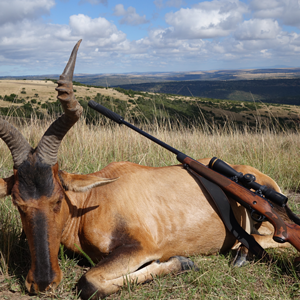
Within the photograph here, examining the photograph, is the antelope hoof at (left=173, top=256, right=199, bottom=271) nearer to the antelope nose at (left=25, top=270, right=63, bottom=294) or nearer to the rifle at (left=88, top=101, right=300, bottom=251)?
the rifle at (left=88, top=101, right=300, bottom=251)

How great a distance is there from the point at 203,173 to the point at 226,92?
397 feet

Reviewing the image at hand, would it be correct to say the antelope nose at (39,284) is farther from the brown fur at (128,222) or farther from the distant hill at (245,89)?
the distant hill at (245,89)

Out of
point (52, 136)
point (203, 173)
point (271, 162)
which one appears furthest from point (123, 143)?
point (52, 136)

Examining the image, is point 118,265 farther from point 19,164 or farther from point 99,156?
point 99,156

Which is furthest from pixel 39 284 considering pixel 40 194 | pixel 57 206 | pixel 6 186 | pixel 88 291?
pixel 6 186

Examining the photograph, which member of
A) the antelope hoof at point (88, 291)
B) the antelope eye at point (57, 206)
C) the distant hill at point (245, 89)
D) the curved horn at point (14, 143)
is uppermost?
the distant hill at point (245, 89)

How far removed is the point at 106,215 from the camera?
321cm

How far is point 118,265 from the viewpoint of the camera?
2.83m

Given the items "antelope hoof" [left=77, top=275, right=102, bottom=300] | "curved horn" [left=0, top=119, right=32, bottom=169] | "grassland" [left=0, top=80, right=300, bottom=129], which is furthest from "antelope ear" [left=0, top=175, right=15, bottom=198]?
"grassland" [left=0, top=80, right=300, bottom=129]

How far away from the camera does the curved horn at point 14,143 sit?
9.11 ft

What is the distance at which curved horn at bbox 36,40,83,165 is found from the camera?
265 cm

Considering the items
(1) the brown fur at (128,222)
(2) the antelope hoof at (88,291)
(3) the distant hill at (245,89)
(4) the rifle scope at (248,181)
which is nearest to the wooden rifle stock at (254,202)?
(4) the rifle scope at (248,181)

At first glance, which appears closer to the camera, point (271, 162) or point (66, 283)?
point (66, 283)

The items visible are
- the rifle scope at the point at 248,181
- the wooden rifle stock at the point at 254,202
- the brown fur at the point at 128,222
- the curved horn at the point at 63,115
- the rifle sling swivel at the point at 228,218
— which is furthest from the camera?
the rifle sling swivel at the point at 228,218
